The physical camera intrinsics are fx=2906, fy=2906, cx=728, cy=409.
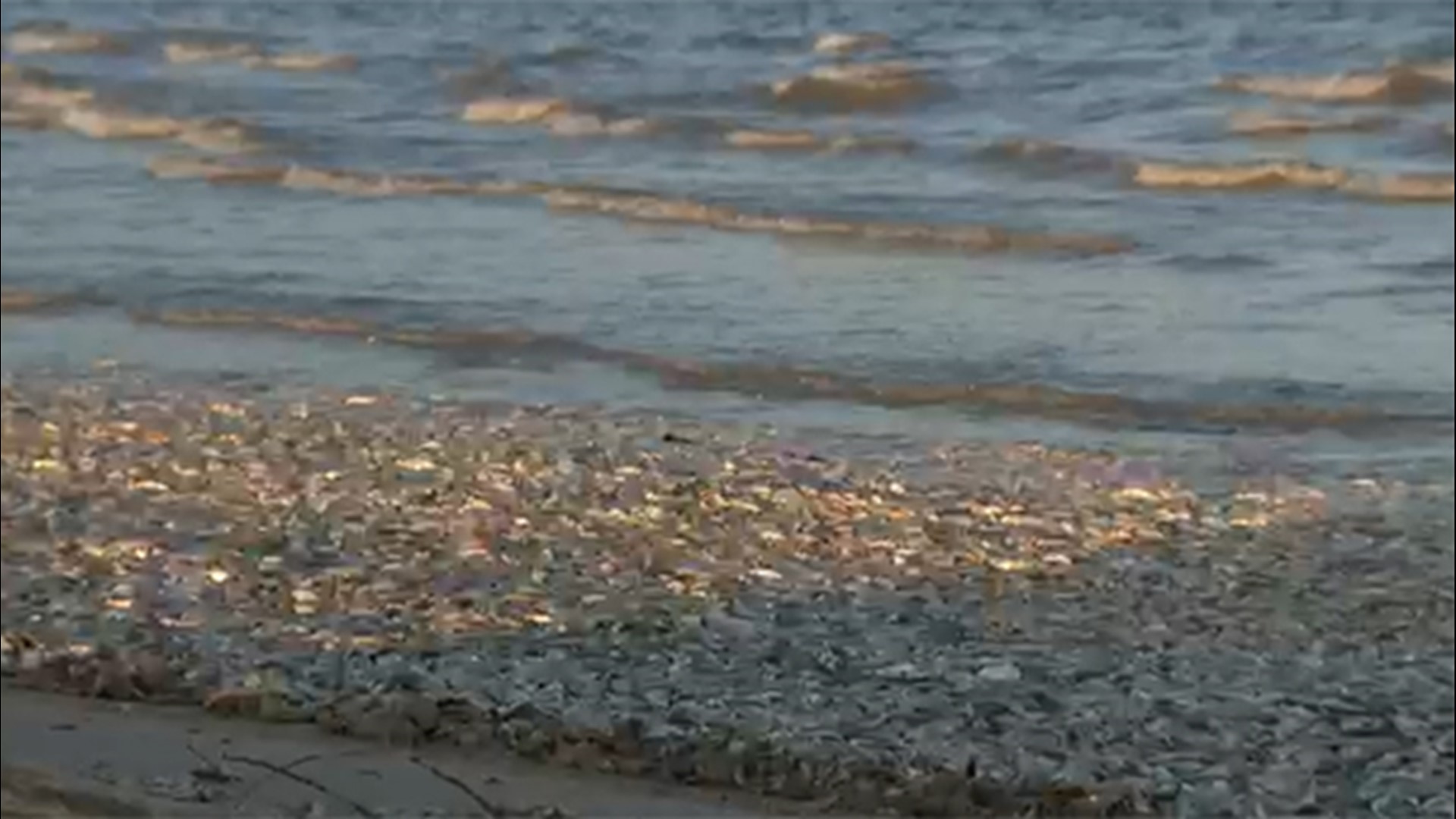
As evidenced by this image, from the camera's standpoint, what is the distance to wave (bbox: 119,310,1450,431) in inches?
277

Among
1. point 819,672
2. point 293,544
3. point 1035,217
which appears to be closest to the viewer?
point 819,672

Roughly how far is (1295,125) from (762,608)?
600 centimetres

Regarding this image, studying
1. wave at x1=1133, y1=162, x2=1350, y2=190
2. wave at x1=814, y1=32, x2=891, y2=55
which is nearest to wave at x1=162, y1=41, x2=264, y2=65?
wave at x1=814, y1=32, x2=891, y2=55

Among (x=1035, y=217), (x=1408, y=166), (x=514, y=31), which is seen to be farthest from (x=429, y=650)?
(x=514, y=31)

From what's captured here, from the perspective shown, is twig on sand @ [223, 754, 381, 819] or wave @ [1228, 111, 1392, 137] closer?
twig on sand @ [223, 754, 381, 819]

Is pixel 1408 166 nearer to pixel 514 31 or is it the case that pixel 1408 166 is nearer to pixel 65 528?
pixel 65 528

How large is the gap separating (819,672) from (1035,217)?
462cm

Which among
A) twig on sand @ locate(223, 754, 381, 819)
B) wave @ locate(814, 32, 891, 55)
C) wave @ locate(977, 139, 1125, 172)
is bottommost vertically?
twig on sand @ locate(223, 754, 381, 819)

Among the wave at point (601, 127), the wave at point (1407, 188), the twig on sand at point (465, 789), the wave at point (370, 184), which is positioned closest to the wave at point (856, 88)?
the wave at point (601, 127)

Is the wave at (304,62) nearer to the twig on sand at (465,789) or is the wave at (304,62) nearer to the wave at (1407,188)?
the wave at (1407,188)

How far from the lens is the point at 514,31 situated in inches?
628

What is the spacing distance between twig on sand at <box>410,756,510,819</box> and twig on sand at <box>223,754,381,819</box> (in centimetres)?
16

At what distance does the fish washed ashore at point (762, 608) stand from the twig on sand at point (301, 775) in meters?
0.21

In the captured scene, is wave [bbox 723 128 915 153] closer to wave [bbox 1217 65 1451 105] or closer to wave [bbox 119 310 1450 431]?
wave [bbox 1217 65 1451 105]
